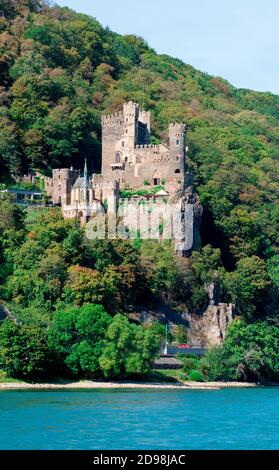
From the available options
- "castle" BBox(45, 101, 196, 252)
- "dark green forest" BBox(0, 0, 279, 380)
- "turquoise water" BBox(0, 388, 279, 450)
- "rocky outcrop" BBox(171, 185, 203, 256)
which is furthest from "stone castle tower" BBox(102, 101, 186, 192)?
"turquoise water" BBox(0, 388, 279, 450)

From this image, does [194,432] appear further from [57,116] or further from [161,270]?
[57,116]

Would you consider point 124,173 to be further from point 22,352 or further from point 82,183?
point 22,352

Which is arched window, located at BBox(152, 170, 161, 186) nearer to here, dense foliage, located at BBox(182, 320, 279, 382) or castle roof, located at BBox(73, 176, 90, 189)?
castle roof, located at BBox(73, 176, 90, 189)

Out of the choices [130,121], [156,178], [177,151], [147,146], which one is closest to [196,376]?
[156,178]

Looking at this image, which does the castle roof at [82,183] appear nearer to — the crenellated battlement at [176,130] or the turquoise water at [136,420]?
the crenellated battlement at [176,130]

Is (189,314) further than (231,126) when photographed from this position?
No
